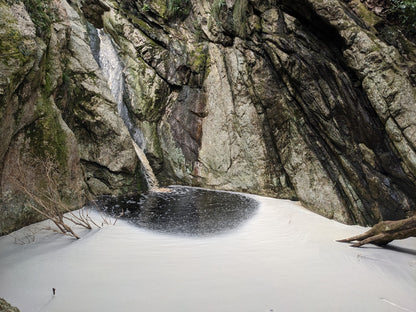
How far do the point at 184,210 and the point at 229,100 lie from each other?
6256mm

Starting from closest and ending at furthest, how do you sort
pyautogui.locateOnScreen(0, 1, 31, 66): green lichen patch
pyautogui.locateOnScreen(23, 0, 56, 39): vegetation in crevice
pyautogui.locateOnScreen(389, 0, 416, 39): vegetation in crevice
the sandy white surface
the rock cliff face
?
the sandy white surface < pyautogui.locateOnScreen(0, 1, 31, 66): green lichen patch < pyautogui.locateOnScreen(23, 0, 56, 39): vegetation in crevice < the rock cliff face < pyautogui.locateOnScreen(389, 0, 416, 39): vegetation in crevice

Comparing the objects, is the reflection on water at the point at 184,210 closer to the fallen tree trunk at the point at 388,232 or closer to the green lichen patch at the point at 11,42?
the fallen tree trunk at the point at 388,232

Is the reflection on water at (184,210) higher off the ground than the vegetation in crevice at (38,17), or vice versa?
the vegetation in crevice at (38,17)

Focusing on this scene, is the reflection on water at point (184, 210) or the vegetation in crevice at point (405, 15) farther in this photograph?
the vegetation in crevice at point (405, 15)

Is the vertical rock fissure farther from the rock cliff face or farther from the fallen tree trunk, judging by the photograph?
the fallen tree trunk

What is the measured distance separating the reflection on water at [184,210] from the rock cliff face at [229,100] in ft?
4.24

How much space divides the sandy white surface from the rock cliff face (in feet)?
7.56

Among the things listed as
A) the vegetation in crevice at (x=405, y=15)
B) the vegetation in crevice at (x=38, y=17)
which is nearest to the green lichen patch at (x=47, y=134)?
the vegetation in crevice at (x=38, y=17)

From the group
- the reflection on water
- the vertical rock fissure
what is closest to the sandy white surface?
the reflection on water

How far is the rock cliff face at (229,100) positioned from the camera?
6.45 meters

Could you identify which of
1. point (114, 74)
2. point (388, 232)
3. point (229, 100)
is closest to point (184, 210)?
point (388, 232)

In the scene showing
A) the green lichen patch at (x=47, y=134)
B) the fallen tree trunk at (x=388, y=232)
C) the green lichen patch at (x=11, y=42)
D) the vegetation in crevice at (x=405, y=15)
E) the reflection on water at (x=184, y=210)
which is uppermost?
the vegetation in crevice at (x=405, y=15)

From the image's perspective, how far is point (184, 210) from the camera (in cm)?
725

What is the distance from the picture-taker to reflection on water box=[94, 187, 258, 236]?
577 centimetres
